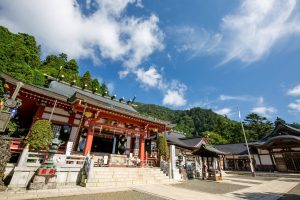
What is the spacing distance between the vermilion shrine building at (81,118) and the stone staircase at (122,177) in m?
1.62

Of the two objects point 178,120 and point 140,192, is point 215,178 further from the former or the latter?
point 178,120

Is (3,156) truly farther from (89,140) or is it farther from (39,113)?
(89,140)

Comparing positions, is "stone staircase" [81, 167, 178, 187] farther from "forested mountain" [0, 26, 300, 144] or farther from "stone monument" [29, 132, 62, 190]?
"forested mountain" [0, 26, 300, 144]

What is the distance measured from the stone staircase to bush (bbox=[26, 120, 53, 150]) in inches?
121

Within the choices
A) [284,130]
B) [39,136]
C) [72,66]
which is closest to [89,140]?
[39,136]

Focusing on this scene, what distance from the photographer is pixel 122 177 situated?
9.94 m

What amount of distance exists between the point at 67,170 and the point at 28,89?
505 centimetres

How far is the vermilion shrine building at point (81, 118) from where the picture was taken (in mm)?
10273

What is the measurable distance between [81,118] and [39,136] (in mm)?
2427

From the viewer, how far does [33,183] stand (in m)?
6.89

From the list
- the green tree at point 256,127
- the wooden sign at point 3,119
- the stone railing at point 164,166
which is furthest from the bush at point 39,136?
the green tree at point 256,127

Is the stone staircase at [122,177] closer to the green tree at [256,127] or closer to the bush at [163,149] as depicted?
the bush at [163,149]

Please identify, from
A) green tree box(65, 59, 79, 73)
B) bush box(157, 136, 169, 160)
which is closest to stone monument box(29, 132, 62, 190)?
bush box(157, 136, 169, 160)

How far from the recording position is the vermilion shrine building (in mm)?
10273
